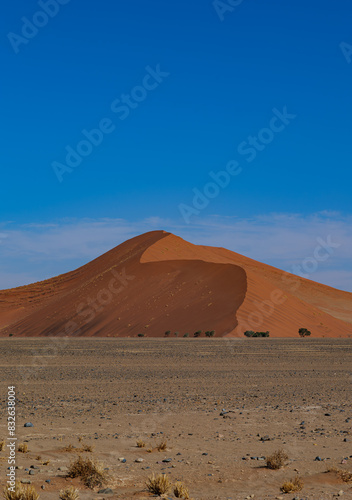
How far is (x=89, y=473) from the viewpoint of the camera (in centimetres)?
733

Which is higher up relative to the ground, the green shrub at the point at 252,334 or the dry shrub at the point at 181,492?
the green shrub at the point at 252,334

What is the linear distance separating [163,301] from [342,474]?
66500 millimetres

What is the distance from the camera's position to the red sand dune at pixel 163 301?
215 ft

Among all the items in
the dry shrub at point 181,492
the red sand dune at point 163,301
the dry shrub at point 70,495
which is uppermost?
the red sand dune at point 163,301

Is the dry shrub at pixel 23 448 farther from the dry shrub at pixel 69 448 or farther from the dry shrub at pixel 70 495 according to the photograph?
the dry shrub at pixel 70 495

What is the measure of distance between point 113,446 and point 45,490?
8.33ft

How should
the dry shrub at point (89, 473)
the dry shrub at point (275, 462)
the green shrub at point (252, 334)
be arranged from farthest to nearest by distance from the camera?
the green shrub at point (252, 334)
the dry shrub at point (275, 462)
the dry shrub at point (89, 473)

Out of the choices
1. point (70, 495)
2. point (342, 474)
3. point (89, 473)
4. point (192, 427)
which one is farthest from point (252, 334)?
point (70, 495)

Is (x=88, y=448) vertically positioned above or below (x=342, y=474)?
above

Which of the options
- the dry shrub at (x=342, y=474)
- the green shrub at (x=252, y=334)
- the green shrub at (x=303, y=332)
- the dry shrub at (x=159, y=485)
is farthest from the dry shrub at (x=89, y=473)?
the green shrub at (x=303, y=332)

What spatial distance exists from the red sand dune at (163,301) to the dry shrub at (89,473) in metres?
51.1

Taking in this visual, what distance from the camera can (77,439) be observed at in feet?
32.6

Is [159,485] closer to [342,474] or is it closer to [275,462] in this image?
[275,462]

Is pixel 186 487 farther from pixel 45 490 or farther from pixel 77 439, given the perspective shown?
pixel 77 439
